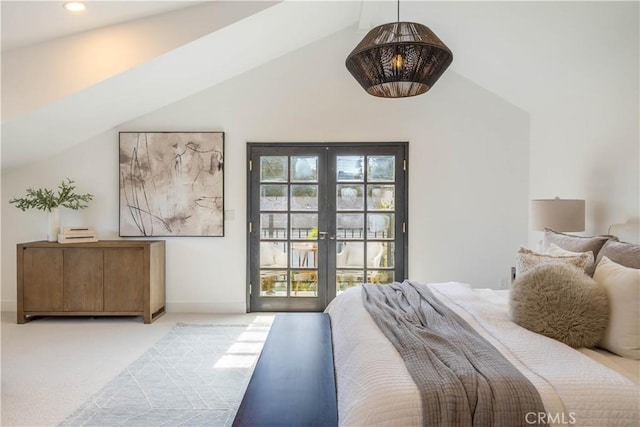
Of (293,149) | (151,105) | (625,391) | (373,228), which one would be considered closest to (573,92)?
(373,228)

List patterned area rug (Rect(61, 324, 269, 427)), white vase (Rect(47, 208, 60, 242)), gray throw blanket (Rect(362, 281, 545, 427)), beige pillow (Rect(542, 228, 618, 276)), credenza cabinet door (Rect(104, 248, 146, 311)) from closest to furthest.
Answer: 1. gray throw blanket (Rect(362, 281, 545, 427))
2. patterned area rug (Rect(61, 324, 269, 427))
3. beige pillow (Rect(542, 228, 618, 276))
4. credenza cabinet door (Rect(104, 248, 146, 311))
5. white vase (Rect(47, 208, 60, 242))

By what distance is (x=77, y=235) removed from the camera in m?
4.54

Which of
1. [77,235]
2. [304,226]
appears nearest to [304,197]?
[304,226]

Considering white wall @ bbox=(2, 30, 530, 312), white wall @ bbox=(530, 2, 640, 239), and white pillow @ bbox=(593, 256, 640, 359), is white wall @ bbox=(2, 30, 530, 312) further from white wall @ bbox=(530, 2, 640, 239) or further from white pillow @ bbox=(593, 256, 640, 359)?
white pillow @ bbox=(593, 256, 640, 359)

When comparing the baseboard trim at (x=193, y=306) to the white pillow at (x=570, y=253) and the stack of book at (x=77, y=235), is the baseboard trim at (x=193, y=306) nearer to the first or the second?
Result: the stack of book at (x=77, y=235)

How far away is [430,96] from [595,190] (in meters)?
1.98

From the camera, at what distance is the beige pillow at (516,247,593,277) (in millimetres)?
2336

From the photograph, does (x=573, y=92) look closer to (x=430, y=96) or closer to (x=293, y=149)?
(x=430, y=96)

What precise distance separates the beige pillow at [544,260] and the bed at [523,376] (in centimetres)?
51

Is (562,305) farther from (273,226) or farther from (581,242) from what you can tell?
(273,226)

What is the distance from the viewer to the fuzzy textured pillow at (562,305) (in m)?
1.91

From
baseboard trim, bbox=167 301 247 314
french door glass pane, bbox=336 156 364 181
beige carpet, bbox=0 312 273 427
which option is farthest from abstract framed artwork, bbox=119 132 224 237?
french door glass pane, bbox=336 156 364 181

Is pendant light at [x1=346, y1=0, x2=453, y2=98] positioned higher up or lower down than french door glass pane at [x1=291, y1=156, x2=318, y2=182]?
higher up

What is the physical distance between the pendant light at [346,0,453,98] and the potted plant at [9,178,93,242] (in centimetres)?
367
